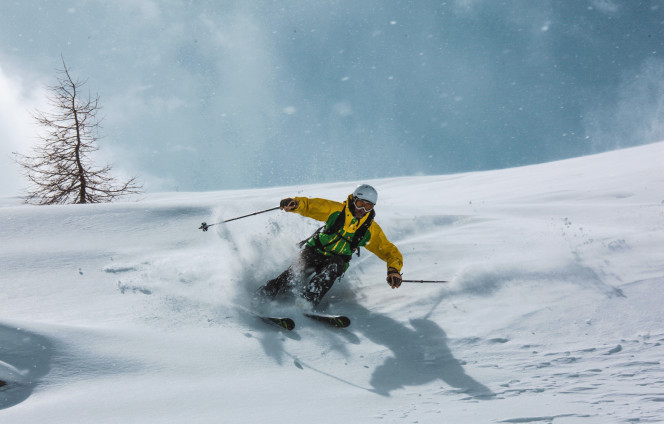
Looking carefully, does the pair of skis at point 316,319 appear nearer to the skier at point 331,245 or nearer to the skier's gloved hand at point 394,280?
the skier at point 331,245

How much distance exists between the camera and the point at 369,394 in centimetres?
309

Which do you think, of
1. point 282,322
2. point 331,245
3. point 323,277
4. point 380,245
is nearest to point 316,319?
point 282,322

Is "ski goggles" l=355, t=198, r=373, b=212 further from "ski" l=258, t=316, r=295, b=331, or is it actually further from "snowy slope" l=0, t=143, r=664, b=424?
"ski" l=258, t=316, r=295, b=331

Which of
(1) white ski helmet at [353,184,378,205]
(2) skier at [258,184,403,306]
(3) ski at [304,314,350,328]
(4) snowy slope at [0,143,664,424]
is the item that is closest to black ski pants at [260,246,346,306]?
(2) skier at [258,184,403,306]

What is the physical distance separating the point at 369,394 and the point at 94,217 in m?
5.60

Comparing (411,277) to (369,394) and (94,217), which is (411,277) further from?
(94,217)

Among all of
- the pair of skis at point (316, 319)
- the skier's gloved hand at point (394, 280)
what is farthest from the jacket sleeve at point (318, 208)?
the pair of skis at point (316, 319)

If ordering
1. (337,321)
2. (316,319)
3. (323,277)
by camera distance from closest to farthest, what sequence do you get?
1. (337,321)
2. (316,319)
3. (323,277)

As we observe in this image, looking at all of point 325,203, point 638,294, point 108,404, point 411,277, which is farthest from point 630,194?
point 108,404

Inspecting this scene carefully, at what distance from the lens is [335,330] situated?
426cm

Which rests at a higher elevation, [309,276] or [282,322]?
[309,276]

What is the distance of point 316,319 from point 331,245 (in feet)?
3.06

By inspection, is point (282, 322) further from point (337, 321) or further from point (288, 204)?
point (288, 204)

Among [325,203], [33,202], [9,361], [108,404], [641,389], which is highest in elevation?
[33,202]
